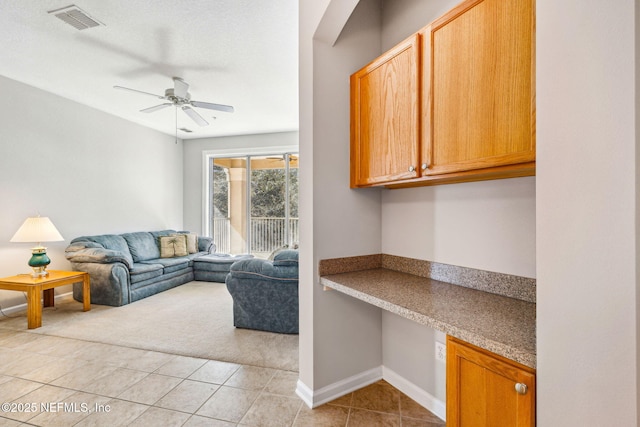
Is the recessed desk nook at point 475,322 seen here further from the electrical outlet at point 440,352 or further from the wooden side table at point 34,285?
the wooden side table at point 34,285

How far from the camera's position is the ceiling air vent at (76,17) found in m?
2.39

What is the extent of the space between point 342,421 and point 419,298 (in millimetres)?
942

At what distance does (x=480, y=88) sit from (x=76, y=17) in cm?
310

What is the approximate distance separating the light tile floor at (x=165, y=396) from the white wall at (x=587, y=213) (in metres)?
1.24

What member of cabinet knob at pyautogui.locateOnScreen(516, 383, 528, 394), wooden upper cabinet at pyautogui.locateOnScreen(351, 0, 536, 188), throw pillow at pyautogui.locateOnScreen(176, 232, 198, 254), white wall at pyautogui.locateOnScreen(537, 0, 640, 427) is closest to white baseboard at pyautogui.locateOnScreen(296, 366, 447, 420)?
cabinet knob at pyautogui.locateOnScreen(516, 383, 528, 394)

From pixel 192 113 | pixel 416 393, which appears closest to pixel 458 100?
pixel 416 393

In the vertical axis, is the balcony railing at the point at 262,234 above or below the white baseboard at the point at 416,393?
above

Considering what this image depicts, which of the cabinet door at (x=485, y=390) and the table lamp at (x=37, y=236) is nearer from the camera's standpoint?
the cabinet door at (x=485, y=390)

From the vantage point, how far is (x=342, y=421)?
1.79 meters

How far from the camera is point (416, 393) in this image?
1933 millimetres

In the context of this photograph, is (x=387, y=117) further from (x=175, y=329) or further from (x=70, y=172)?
(x=70, y=172)

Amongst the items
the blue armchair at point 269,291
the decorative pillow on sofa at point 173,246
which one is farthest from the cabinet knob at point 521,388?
the decorative pillow on sofa at point 173,246

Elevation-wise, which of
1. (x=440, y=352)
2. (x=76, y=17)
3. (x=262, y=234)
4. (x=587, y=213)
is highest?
(x=76, y=17)

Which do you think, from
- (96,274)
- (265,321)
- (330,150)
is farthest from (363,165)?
(96,274)
